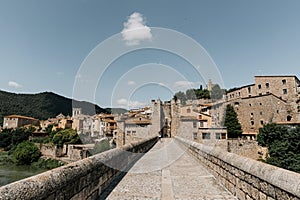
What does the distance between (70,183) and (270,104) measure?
46.5 metres

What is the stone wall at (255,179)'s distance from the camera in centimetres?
225

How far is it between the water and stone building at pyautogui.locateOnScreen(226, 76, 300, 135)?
40.3 m

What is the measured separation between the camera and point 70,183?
274 centimetres

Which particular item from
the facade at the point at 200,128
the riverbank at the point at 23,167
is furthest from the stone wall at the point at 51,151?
the facade at the point at 200,128

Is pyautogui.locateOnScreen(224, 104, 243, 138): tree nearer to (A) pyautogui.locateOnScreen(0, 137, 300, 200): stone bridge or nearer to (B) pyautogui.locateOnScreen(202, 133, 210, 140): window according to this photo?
(B) pyautogui.locateOnScreen(202, 133, 210, 140): window

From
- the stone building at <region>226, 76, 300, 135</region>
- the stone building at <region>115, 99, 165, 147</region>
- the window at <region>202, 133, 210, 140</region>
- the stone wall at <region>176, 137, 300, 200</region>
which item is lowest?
the window at <region>202, 133, 210, 140</region>

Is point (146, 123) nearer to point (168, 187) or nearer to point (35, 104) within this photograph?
point (168, 187)

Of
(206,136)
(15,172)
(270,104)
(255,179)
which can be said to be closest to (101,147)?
(15,172)

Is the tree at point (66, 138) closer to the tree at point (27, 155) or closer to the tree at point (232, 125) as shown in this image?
the tree at point (27, 155)

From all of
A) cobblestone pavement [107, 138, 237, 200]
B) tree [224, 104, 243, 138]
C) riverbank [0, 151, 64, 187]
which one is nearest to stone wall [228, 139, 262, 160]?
tree [224, 104, 243, 138]

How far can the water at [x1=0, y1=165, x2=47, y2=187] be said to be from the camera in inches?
1268

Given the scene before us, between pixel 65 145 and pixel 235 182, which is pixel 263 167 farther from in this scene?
pixel 65 145

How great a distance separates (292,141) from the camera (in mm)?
27156

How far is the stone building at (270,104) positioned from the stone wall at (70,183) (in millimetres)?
42965
